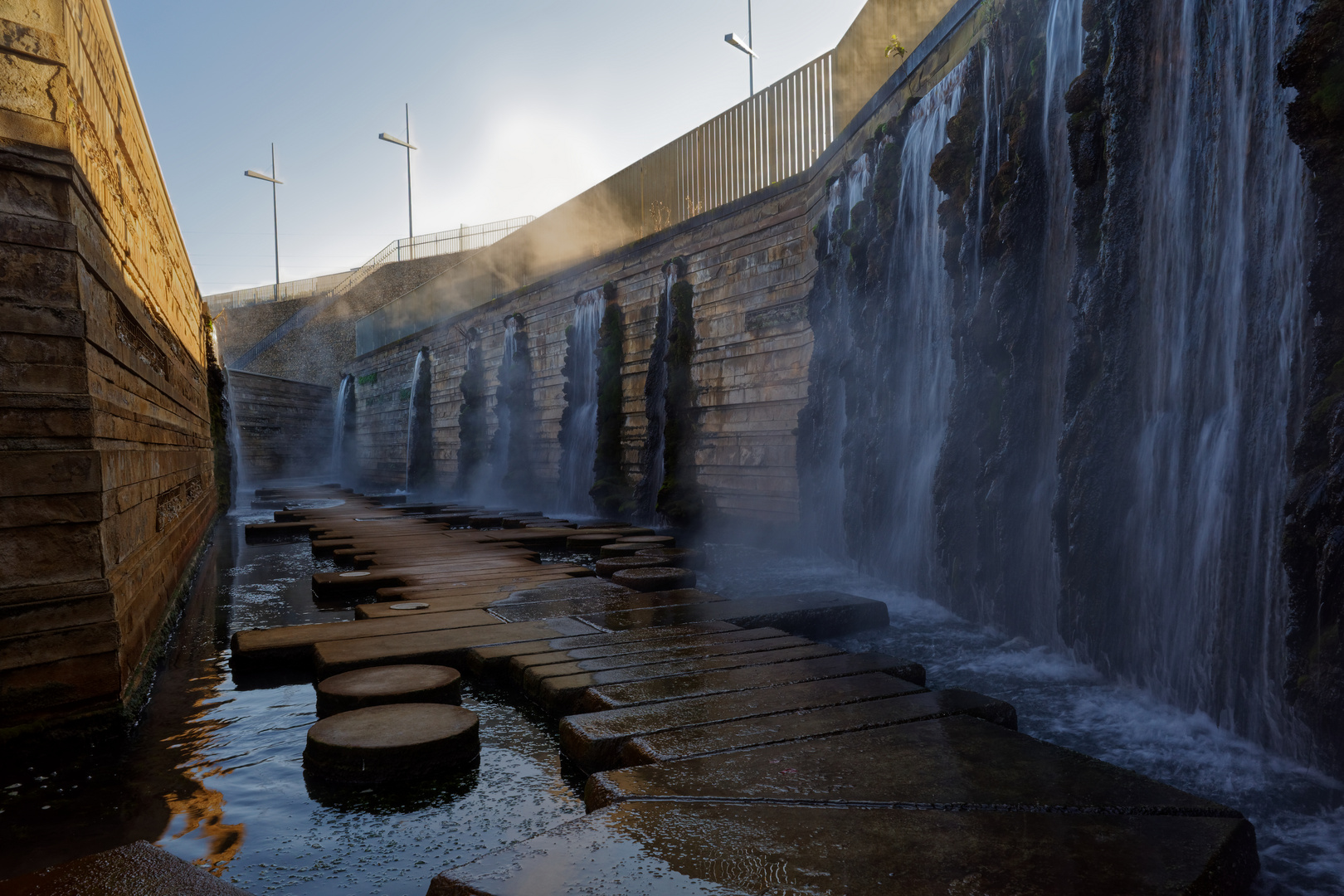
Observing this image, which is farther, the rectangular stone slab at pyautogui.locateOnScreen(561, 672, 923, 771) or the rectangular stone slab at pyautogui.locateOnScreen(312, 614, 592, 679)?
the rectangular stone slab at pyautogui.locateOnScreen(312, 614, 592, 679)

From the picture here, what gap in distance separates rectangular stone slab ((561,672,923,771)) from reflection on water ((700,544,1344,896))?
744 mm

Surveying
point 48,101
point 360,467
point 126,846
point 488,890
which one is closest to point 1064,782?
point 488,890

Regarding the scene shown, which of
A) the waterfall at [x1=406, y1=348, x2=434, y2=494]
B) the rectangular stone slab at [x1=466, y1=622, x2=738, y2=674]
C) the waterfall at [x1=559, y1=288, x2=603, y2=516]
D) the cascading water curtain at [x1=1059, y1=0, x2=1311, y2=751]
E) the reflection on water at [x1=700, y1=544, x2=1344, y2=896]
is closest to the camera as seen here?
the reflection on water at [x1=700, y1=544, x2=1344, y2=896]

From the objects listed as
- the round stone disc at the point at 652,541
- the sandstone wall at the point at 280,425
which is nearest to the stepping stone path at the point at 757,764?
the round stone disc at the point at 652,541

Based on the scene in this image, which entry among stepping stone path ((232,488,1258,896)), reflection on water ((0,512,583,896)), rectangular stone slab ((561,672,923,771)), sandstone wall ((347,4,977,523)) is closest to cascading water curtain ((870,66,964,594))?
sandstone wall ((347,4,977,523))

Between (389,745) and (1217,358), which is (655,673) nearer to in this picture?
(389,745)

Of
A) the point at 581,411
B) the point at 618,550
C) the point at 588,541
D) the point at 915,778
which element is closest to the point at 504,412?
the point at 581,411

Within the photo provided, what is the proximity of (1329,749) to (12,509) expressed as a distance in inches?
169

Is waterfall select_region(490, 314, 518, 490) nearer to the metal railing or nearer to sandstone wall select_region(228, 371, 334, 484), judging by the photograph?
sandstone wall select_region(228, 371, 334, 484)

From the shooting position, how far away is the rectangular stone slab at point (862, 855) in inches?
61.1

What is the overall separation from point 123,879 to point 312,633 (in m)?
2.44

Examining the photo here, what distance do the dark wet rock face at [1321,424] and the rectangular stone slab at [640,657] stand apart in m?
1.70

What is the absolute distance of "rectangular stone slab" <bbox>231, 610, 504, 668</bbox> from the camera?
3.79 meters

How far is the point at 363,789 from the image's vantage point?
2371mm
